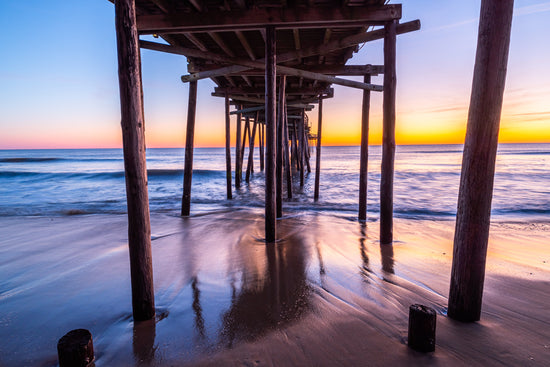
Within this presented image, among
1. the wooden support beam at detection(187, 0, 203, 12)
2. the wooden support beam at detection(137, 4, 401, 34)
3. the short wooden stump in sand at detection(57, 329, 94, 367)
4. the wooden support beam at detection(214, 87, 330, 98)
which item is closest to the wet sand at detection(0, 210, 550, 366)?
the short wooden stump in sand at detection(57, 329, 94, 367)

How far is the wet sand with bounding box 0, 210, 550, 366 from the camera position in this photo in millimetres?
1996

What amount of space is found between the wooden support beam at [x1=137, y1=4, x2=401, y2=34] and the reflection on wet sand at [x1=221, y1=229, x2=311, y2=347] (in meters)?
3.60

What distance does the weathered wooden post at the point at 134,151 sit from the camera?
6.65 feet

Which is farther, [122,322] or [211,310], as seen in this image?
[211,310]

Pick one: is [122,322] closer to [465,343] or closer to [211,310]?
[211,310]

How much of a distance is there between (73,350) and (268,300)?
1.66 metres

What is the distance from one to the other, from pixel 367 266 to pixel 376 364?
198cm

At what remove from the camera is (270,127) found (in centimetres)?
435

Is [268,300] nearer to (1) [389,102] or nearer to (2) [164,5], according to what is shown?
(1) [389,102]

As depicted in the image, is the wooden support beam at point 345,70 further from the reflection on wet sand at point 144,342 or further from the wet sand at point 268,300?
the reflection on wet sand at point 144,342

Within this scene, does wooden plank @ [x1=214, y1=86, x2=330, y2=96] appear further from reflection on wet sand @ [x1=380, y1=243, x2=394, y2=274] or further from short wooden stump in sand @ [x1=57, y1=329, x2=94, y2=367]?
short wooden stump in sand @ [x1=57, y1=329, x2=94, y2=367]

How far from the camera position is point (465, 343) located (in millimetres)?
2049

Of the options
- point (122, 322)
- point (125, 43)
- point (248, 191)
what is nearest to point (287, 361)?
point (122, 322)

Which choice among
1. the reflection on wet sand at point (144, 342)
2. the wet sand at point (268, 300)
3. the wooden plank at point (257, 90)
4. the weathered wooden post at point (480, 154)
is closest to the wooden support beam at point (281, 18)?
the weathered wooden post at point (480, 154)
